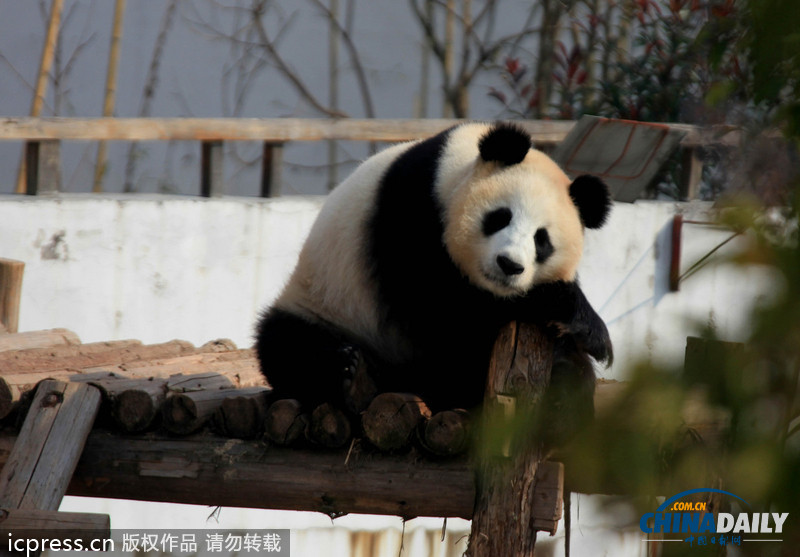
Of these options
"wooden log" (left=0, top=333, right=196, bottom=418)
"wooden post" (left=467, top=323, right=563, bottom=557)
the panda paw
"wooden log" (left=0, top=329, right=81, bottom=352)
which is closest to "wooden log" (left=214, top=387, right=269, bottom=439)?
the panda paw

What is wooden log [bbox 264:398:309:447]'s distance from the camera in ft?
8.68

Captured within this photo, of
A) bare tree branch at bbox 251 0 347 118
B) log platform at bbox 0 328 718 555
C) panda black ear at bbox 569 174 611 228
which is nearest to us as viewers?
log platform at bbox 0 328 718 555

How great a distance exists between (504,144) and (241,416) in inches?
43.8

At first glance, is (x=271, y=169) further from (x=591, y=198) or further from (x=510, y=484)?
(x=510, y=484)

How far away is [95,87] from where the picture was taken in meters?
6.43

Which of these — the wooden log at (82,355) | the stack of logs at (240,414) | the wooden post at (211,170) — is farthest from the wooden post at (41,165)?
the stack of logs at (240,414)

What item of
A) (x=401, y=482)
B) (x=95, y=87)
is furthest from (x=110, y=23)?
(x=401, y=482)

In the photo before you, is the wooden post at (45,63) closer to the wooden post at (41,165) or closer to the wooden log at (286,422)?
the wooden post at (41,165)

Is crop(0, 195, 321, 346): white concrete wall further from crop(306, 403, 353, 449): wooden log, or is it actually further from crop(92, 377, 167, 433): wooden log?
crop(306, 403, 353, 449): wooden log

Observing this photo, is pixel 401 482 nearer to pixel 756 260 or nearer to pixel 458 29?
pixel 756 260

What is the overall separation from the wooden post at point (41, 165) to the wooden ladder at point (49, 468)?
85.9 inches

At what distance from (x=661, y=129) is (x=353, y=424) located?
363cm

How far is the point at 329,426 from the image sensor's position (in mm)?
2602

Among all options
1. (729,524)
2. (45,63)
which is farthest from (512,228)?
(45,63)
